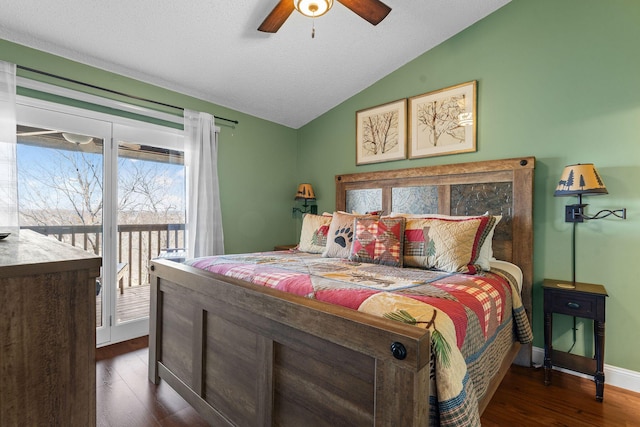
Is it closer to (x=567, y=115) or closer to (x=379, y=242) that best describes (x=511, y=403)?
Answer: (x=379, y=242)

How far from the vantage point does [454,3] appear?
2598 millimetres

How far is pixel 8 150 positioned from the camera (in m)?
2.24

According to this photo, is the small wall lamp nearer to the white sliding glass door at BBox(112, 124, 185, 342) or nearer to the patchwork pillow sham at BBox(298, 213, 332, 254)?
the patchwork pillow sham at BBox(298, 213, 332, 254)

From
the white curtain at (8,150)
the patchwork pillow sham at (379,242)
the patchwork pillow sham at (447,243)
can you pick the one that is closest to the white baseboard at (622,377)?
the patchwork pillow sham at (447,243)

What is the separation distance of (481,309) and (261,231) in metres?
2.94

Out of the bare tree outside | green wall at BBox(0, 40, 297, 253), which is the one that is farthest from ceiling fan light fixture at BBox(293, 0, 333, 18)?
the bare tree outside

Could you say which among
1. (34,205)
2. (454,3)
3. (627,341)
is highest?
(454,3)

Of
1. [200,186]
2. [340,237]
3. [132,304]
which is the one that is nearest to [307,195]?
[200,186]

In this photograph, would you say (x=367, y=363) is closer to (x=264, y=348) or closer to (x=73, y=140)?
(x=264, y=348)

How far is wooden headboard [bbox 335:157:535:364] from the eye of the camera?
2514 mm

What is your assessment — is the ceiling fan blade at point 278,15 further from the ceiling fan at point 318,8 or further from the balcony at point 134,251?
the balcony at point 134,251

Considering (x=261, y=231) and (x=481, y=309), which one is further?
(x=261, y=231)

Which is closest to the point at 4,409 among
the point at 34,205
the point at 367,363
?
the point at 367,363

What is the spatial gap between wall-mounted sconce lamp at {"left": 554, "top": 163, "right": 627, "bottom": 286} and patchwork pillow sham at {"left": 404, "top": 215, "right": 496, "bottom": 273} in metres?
0.52
